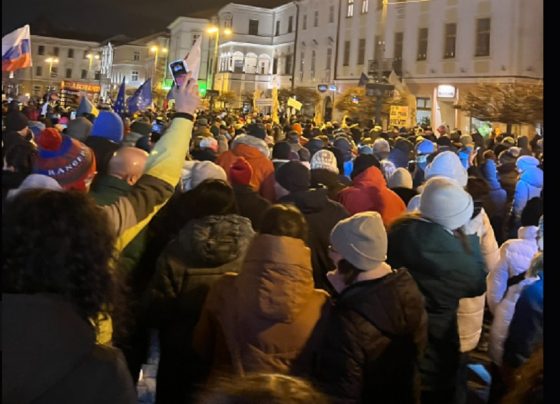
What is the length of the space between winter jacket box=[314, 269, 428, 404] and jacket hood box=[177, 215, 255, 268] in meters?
0.54

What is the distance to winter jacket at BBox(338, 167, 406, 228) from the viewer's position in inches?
152

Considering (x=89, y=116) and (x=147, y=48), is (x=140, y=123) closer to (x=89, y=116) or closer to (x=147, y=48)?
(x=89, y=116)

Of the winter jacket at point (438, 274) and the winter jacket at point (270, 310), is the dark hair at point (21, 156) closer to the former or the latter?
the winter jacket at point (270, 310)

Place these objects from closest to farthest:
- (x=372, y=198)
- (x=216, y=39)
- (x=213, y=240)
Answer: (x=216, y=39)
(x=213, y=240)
(x=372, y=198)

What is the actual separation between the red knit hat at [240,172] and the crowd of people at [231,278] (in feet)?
0.10

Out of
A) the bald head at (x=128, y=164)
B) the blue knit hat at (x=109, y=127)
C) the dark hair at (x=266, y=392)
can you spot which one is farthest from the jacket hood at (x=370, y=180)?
the dark hair at (x=266, y=392)

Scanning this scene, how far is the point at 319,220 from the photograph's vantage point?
3.49m

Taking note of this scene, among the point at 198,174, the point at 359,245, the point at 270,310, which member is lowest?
the point at 270,310

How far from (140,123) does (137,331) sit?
3.41 feet

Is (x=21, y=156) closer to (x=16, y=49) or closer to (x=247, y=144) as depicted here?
(x=16, y=49)

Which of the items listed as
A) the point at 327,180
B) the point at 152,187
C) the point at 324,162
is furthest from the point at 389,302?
the point at 324,162

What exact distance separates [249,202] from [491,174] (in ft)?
5.92

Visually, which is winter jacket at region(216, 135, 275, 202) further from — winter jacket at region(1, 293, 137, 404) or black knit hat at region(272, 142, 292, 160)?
winter jacket at region(1, 293, 137, 404)

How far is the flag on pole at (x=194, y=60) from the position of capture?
214cm
